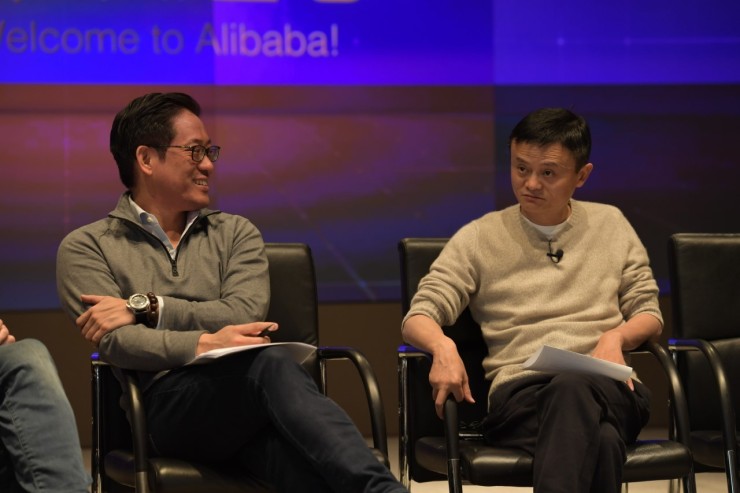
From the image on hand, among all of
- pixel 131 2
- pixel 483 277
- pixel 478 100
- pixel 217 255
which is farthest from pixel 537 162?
pixel 131 2

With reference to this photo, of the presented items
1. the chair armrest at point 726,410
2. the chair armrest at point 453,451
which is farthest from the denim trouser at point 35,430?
the chair armrest at point 726,410

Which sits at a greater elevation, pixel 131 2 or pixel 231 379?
pixel 131 2

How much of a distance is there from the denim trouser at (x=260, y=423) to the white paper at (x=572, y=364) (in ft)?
1.71

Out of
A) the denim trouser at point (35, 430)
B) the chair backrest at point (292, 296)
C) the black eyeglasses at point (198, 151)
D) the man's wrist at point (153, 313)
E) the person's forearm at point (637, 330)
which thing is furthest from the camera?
the chair backrest at point (292, 296)

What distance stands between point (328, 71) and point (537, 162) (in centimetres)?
226

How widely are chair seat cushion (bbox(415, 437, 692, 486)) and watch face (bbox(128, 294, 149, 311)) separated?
905 mm

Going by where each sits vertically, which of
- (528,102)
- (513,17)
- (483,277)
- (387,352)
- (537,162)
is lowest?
(387,352)

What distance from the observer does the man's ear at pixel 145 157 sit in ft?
10.5

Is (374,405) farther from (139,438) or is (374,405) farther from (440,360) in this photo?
(139,438)

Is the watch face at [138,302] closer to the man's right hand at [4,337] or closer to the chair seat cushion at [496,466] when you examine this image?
the man's right hand at [4,337]

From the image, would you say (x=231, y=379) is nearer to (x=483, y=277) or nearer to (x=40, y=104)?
(x=483, y=277)

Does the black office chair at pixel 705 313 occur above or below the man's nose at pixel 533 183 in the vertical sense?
below

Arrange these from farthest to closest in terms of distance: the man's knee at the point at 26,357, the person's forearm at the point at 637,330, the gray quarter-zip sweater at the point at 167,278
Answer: the person's forearm at the point at 637,330 < the gray quarter-zip sweater at the point at 167,278 < the man's knee at the point at 26,357

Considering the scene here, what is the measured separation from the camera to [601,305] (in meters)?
3.24
